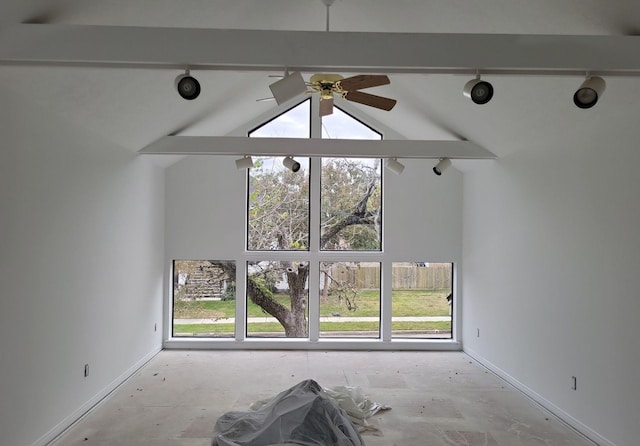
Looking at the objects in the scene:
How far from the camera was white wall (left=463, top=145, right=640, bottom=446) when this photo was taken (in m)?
3.35

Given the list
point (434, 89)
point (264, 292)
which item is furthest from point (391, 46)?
point (264, 292)

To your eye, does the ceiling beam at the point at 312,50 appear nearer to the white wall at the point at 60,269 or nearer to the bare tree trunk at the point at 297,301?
the white wall at the point at 60,269

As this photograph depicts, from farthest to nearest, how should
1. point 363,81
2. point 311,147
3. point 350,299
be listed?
point 350,299 → point 311,147 → point 363,81

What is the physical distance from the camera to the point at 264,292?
266 inches

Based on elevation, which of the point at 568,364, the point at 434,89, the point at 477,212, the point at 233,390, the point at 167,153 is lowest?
the point at 233,390

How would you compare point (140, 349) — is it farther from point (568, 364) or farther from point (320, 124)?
point (568, 364)

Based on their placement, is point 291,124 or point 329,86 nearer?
point 329,86

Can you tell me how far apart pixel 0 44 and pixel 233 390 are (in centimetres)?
365

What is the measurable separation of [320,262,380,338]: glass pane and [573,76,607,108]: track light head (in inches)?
172

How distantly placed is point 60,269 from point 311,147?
2900 mm

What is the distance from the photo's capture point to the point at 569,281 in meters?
4.05

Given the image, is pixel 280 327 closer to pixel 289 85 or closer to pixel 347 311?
pixel 347 311

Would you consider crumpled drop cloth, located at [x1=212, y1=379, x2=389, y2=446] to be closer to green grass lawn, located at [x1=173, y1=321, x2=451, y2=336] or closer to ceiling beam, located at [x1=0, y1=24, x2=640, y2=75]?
ceiling beam, located at [x1=0, y1=24, x2=640, y2=75]

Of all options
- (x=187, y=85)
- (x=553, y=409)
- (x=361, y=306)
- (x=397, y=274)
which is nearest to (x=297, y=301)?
(x=361, y=306)
